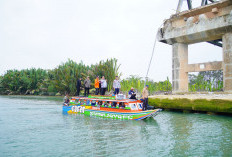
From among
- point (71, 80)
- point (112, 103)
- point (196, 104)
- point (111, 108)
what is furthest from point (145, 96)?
point (71, 80)

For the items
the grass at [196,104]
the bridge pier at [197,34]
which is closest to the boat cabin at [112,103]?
the grass at [196,104]

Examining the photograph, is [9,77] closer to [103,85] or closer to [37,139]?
[103,85]

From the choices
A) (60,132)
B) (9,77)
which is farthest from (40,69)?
(60,132)

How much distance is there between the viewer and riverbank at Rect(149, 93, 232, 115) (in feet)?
48.5

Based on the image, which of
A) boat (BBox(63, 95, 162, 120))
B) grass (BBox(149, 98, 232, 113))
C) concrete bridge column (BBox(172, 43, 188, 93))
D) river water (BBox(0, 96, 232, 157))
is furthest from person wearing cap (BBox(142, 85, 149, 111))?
concrete bridge column (BBox(172, 43, 188, 93))

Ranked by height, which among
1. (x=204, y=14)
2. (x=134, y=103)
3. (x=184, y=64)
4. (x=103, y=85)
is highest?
(x=204, y=14)

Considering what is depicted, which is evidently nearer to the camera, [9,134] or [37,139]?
[37,139]

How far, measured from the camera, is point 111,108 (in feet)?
55.9

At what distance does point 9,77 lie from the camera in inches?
2184

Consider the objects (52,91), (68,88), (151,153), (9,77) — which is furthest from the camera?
(9,77)

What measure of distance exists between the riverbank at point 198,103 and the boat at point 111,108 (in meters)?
3.26

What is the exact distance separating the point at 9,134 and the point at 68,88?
1258 inches

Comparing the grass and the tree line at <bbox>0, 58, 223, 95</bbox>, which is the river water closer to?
the grass

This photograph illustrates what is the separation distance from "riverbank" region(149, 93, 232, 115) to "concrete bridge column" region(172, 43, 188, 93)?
176 cm
